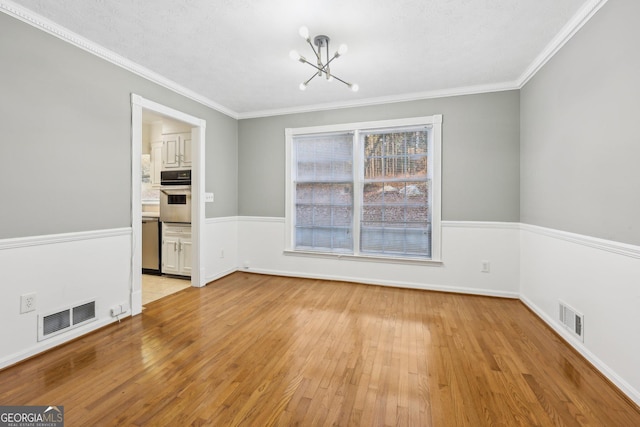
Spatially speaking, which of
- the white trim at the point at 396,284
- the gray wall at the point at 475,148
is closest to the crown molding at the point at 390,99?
the gray wall at the point at 475,148

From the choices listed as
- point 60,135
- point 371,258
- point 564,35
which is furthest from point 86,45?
point 564,35

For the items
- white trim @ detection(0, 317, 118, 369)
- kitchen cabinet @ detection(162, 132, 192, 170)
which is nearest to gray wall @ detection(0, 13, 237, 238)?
white trim @ detection(0, 317, 118, 369)

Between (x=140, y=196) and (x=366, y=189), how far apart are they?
2.89 meters

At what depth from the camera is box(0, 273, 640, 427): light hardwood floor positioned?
1.63 m

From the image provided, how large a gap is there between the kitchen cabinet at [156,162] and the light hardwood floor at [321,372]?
9.40ft

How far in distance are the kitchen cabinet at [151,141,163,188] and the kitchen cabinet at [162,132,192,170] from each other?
0.58 m

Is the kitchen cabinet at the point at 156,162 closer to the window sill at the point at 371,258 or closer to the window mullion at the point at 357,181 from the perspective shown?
the window sill at the point at 371,258

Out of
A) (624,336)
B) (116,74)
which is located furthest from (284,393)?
(116,74)

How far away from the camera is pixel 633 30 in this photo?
1.75m

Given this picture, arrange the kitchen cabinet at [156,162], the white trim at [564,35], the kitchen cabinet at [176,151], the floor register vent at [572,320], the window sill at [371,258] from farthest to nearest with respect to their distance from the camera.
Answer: the kitchen cabinet at [156,162], the kitchen cabinet at [176,151], the window sill at [371,258], the floor register vent at [572,320], the white trim at [564,35]

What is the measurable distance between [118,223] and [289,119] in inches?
109

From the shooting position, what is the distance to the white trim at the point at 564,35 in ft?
6.84

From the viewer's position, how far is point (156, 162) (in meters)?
5.10

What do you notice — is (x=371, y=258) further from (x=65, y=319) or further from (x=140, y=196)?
(x=65, y=319)
